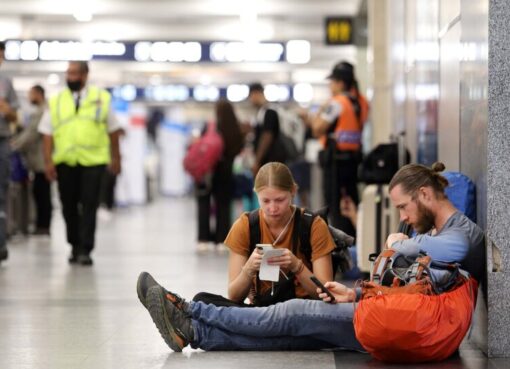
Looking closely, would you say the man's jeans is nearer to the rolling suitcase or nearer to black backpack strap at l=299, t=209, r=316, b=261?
the rolling suitcase

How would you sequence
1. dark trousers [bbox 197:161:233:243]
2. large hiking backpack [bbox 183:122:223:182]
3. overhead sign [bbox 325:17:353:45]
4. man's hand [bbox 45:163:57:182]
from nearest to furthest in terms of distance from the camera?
man's hand [bbox 45:163:57:182]
large hiking backpack [bbox 183:122:223:182]
dark trousers [bbox 197:161:233:243]
overhead sign [bbox 325:17:353:45]

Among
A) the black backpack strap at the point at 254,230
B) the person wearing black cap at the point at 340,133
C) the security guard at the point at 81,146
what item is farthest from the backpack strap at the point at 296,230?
the person wearing black cap at the point at 340,133

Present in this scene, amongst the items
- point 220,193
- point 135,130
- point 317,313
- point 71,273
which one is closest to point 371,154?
point 71,273

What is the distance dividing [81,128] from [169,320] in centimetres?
592

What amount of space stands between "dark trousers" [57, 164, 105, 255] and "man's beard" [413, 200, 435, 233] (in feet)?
19.7

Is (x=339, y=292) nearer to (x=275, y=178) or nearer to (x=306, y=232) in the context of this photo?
(x=306, y=232)

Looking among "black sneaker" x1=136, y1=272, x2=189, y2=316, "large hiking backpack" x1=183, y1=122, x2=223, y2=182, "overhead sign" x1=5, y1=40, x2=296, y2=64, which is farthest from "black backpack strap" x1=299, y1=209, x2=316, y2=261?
"overhead sign" x1=5, y1=40, x2=296, y2=64

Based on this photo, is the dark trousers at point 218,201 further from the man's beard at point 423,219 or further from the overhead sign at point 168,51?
the overhead sign at point 168,51

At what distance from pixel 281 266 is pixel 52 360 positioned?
3.86ft

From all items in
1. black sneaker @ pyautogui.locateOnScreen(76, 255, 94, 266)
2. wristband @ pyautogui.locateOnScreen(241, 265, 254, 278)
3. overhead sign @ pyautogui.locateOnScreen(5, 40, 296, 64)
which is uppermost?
overhead sign @ pyautogui.locateOnScreen(5, 40, 296, 64)

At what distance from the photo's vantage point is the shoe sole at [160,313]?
593 centimetres

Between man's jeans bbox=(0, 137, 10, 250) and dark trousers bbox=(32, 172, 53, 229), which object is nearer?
man's jeans bbox=(0, 137, 10, 250)

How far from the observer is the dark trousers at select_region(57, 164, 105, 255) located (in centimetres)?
1158

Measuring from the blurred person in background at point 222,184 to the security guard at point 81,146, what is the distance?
2100 millimetres
